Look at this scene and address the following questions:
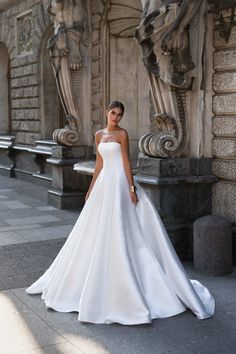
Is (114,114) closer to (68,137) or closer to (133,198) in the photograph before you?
(133,198)

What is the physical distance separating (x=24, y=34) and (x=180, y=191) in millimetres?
8524

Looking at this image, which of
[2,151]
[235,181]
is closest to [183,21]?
[235,181]

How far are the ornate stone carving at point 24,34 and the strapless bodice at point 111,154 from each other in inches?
354

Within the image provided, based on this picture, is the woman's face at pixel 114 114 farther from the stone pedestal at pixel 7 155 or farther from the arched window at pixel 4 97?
the arched window at pixel 4 97

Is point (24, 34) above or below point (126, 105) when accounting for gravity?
above

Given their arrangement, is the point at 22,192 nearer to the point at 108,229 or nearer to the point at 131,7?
the point at 131,7

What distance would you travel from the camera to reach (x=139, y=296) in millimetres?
4309

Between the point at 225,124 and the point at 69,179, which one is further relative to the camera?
the point at 69,179

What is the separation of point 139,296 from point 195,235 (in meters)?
1.69

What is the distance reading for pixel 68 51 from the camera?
9305 millimetres

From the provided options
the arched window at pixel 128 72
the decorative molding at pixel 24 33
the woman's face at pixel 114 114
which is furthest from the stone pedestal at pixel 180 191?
the decorative molding at pixel 24 33

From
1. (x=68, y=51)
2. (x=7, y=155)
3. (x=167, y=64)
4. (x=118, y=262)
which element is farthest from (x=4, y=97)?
(x=118, y=262)

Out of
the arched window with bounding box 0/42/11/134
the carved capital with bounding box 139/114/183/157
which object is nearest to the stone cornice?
the arched window with bounding box 0/42/11/134

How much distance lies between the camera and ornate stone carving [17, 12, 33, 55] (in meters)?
13.1
